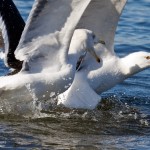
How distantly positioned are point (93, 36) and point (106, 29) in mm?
936

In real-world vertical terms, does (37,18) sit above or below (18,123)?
above

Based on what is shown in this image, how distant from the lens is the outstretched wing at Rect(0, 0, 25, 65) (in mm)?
10414

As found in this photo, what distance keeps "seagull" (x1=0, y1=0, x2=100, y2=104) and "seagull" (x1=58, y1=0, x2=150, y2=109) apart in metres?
1.13

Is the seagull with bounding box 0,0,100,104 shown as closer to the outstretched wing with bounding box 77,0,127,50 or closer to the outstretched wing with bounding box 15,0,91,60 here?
the outstretched wing with bounding box 15,0,91,60

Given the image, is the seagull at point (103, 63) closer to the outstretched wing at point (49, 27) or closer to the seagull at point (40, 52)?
the seagull at point (40, 52)

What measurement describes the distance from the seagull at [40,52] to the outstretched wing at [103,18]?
150cm

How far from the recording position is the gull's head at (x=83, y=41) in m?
10.9

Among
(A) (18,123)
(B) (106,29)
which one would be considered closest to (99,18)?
(B) (106,29)

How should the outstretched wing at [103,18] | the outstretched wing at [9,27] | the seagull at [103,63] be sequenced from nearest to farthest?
the outstretched wing at [9,27], the seagull at [103,63], the outstretched wing at [103,18]

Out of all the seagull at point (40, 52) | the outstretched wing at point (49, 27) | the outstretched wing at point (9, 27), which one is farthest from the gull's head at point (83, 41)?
the outstretched wing at point (9, 27)

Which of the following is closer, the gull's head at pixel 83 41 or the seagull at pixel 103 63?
the gull's head at pixel 83 41

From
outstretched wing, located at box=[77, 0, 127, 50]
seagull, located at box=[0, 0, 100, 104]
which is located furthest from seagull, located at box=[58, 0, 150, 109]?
seagull, located at box=[0, 0, 100, 104]

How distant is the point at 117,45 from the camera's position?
52.1ft

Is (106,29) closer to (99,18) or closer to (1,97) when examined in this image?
(99,18)
